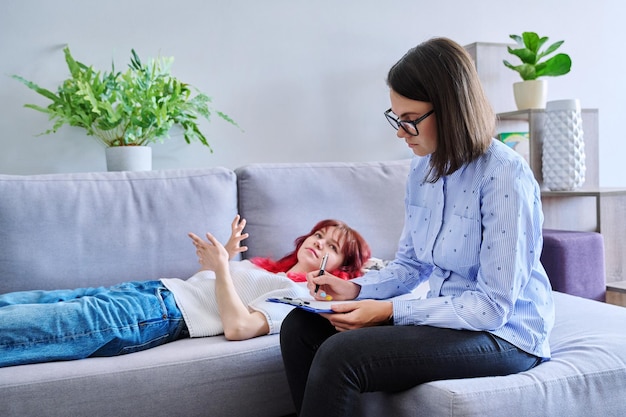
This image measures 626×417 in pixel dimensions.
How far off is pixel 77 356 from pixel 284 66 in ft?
5.47

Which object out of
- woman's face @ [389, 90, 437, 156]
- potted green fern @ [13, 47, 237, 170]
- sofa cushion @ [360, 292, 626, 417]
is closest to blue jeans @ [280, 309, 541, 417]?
sofa cushion @ [360, 292, 626, 417]

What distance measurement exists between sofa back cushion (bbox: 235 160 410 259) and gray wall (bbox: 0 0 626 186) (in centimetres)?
46

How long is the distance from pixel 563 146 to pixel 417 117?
5.37ft

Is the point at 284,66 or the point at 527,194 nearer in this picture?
the point at 527,194

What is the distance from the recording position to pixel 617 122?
11.4 ft

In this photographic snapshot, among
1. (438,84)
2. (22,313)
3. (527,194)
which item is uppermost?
(438,84)

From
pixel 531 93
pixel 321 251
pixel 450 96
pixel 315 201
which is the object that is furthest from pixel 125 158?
pixel 531 93

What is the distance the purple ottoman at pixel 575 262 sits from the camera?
2268 millimetres

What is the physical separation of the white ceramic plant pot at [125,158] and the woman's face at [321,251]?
2.41 feet

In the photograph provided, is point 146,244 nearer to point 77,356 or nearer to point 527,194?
point 77,356

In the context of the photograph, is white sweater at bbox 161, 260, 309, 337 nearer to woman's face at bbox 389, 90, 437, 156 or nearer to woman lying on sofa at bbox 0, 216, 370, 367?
woman lying on sofa at bbox 0, 216, 370, 367

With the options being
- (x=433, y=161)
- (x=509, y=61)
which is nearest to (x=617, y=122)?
(x=509, y=61)

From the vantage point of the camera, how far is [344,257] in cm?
201

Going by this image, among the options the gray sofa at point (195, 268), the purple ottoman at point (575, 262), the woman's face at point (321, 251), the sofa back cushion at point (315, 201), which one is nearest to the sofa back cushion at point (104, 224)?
the gray sofa at point (195, 268)
